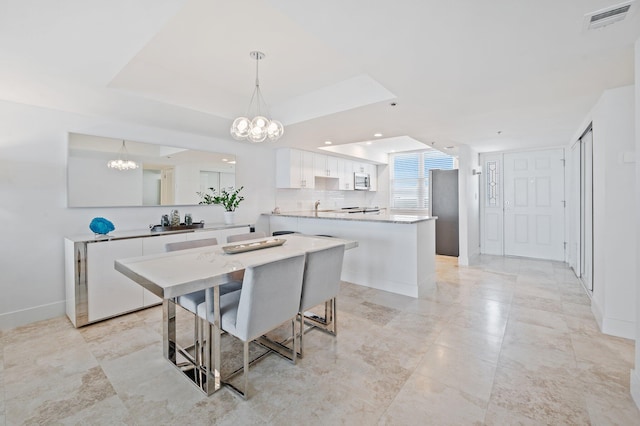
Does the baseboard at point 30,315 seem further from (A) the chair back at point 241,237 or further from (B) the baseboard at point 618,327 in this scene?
(B) the baseboard at point 618,327

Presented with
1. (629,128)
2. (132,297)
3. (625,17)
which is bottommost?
(132,297)

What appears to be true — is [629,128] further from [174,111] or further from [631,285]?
[174,111]

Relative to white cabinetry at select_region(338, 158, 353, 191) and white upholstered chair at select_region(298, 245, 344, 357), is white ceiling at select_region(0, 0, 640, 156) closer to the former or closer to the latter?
white upholstered chair at select_region(298, 245, 344, 357)

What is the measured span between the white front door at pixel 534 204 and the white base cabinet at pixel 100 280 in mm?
6254

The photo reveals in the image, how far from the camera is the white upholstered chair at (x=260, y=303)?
1.68 m

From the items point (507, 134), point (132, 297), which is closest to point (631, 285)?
point (507, 134)

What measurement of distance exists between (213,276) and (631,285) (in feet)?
10.9

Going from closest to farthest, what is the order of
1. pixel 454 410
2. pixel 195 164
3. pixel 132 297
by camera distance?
1. pixel 454 410
2. pixel 132 297
3. pixel 195 164

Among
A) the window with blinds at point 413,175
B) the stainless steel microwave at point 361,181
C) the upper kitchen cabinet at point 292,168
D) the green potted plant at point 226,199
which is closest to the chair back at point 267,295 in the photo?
the green potted plant at point 226,199

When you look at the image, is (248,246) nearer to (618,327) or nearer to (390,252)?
(390,252)

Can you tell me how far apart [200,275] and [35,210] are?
250 cm

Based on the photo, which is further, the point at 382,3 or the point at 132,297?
the point at 132,297

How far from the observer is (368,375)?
6.37 feet

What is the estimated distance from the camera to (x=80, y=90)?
8.77 ft
